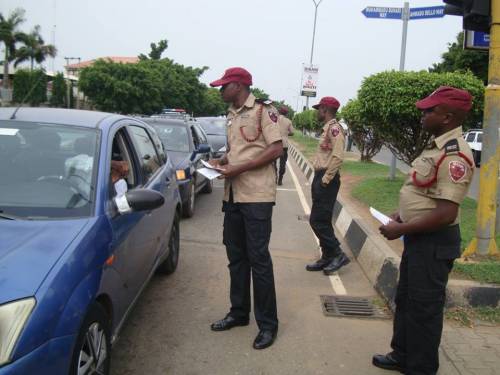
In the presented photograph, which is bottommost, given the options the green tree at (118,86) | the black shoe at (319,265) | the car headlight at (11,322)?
the black shoe at (319,265)

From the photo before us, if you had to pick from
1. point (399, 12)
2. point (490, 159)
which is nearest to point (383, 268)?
point (490, 159)

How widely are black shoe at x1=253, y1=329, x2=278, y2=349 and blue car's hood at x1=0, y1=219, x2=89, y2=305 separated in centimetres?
156

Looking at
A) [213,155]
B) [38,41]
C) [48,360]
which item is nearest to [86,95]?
[38,41]

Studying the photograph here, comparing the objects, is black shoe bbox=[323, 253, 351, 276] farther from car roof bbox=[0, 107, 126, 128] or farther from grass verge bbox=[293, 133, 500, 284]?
car roof bbox=[0, 107, 126, 128]

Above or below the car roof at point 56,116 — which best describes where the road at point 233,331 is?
below

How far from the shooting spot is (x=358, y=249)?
616 cm

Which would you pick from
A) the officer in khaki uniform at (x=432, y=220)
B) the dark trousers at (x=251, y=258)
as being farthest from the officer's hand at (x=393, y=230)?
the dark trousers at (x=251, y=258)

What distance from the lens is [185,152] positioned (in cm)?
857

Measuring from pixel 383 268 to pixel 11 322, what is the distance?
12.1ft

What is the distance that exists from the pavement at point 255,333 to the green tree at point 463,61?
26.0 m

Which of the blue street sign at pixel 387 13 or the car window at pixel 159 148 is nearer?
the car window at pixel 159 148

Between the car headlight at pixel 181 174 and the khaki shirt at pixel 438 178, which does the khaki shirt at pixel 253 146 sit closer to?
the khaki shirt at pixel 438 178

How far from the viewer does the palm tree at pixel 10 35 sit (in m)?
51.3

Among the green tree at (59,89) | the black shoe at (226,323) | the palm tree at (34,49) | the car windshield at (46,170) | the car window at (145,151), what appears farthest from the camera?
the palm tree at (34,49)
